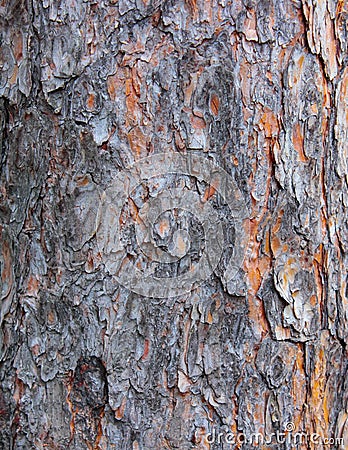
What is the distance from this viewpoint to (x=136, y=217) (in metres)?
1.09

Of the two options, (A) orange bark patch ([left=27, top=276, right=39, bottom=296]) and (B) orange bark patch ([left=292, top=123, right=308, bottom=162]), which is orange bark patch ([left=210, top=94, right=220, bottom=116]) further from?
(A) orange bark patch ([left=27, top=276, right=39, bottom=296])

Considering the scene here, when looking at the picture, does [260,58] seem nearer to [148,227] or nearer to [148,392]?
[148,227]

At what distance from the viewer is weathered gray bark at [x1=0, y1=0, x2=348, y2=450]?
3.54 feet

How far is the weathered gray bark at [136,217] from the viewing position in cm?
108

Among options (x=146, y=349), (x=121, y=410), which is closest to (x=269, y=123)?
(x=146, y=349)

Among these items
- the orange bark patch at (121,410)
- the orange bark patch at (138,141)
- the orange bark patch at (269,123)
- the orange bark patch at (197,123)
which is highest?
the orange bark patch at (269,123)

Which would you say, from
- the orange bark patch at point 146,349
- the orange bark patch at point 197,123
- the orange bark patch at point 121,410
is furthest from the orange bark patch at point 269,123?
the orange bark patch at point 121,410

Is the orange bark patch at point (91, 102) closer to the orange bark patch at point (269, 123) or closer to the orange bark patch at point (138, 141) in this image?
the orange bark patch at point (138, 141)

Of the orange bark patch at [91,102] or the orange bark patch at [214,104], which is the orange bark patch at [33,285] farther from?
the orange bark patch at [214,104]

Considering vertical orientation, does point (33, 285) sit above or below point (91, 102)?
below

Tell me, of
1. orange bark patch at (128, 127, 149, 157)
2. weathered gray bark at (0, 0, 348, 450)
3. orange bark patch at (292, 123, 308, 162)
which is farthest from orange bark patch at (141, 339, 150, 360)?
orange bark patch at (292, 123, 308, 162)

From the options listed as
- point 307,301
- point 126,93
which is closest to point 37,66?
point 126,93

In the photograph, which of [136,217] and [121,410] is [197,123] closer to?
[136,217]

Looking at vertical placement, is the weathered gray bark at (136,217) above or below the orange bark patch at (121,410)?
above
